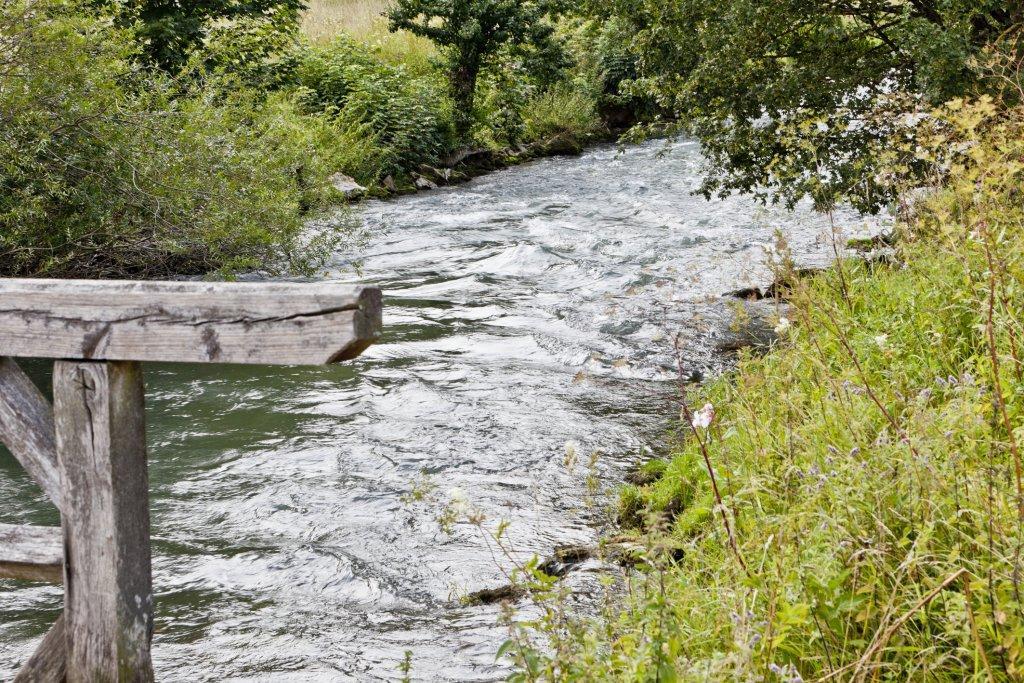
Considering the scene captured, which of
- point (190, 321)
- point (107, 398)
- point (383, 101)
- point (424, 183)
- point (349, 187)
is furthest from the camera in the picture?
point (383, 101)

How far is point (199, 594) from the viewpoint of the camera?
496 centimetres

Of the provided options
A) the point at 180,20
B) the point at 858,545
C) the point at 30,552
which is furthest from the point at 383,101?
the point at 858,545

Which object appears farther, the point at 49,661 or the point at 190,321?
the point at 49,661

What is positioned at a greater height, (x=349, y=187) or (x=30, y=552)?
(x=349, y=187)

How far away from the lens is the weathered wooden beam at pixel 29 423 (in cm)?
290

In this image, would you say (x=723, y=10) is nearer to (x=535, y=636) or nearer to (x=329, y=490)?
(x=329, y=490)

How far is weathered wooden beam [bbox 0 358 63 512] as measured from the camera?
9.52ft

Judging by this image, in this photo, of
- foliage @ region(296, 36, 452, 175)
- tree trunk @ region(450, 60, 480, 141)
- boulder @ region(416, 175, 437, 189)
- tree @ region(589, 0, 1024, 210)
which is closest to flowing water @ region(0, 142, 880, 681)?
tree @ region(589, 0, 1024, 210)

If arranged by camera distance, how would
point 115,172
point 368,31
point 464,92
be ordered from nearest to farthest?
point 115,172 → point 464,92 → point 368,31

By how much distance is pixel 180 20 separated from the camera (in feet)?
58.9

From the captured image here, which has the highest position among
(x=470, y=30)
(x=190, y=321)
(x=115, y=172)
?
(x=470, y=30)

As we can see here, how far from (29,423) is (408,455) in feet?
Result: 12.9

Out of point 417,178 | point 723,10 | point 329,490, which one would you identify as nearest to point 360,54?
point 417,178

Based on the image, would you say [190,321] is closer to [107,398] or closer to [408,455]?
[107,398]
